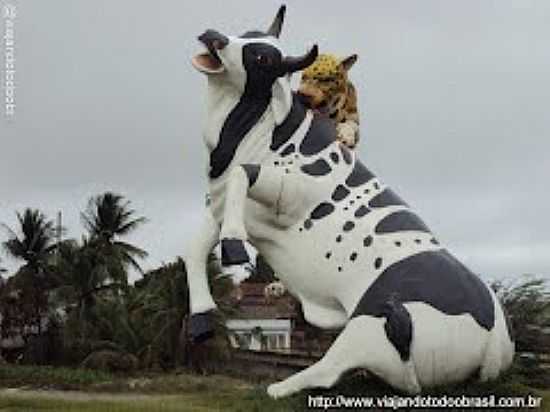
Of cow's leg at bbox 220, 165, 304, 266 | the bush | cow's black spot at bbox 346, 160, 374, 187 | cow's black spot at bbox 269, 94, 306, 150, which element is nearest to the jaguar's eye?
cow's black spot at bbox 269, 94, 306, 150

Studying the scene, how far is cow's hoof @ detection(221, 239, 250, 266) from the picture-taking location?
4930 mm

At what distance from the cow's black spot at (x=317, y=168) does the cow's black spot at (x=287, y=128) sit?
0.21m

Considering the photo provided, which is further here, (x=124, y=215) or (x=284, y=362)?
(x=124, y=215)

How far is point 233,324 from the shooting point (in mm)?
21297

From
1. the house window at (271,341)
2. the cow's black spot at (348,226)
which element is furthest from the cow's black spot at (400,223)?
the house window at (271,341)

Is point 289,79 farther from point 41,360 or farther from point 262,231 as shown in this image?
point 41,360

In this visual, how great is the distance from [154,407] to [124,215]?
20.0 m

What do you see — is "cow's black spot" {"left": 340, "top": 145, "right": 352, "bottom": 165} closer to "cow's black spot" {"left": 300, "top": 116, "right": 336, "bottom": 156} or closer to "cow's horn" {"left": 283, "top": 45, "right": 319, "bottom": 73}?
"cow's black spot" {"left": 300, "top": 116, "right": 336, "bottom": 156}

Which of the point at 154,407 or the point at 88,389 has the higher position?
the point at 154,407

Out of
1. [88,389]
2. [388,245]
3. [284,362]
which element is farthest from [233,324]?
[388,245]

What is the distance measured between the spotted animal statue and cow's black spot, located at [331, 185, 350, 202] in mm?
713

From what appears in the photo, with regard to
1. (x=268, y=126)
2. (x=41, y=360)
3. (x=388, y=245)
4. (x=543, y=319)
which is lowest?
(x=41, y=360)

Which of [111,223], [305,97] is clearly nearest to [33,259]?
[111,223]

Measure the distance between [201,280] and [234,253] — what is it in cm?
68
